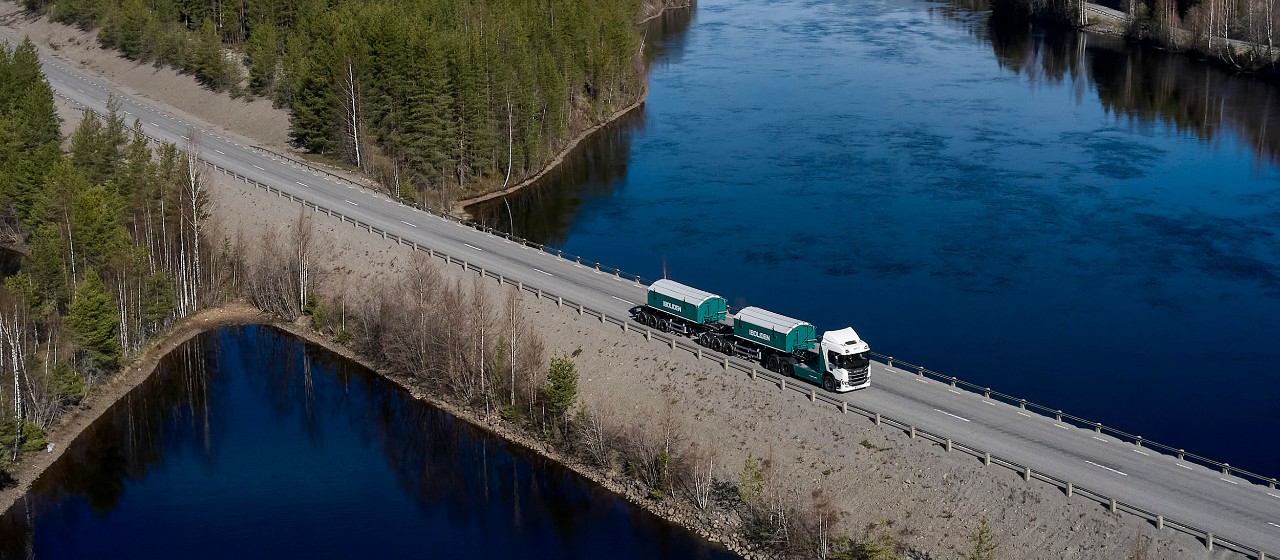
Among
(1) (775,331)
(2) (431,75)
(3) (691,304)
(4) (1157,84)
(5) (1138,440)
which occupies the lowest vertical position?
(5) (1138,440)

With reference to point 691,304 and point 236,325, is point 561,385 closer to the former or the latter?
point 691,304

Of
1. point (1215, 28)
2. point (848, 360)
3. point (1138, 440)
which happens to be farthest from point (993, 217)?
point (1215, 28)

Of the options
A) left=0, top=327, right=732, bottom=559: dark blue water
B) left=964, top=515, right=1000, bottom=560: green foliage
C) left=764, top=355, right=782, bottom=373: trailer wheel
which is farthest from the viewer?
left=764, top=355, right=782, bottom=373: trailer wheel

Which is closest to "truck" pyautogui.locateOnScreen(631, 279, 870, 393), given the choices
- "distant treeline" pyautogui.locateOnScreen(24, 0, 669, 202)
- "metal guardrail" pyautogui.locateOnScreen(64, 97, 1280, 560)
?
"metal guardrail" pyautogui.locateOnScreen(64, 97, 1280, 560)

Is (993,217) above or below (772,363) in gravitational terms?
below

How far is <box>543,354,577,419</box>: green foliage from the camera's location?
66375 millimetres

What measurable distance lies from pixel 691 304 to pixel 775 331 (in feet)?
21.0

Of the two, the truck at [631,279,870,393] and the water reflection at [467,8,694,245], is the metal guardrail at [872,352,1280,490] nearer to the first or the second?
the truck at [631,279,870,393]

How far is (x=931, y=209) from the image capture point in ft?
354

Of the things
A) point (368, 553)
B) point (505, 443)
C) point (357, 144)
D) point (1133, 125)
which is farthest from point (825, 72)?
point (368, 553)

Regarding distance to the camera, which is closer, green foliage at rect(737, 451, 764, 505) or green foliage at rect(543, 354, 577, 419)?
green foliage at rect(737, 451, 764, 505)

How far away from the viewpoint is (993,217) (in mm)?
105188

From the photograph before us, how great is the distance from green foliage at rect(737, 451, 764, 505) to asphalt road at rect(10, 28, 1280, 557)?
640cm

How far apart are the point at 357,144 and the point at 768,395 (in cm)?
6395
